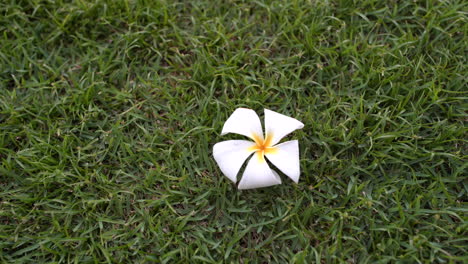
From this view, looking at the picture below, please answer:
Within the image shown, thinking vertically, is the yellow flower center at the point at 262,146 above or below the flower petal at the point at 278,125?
below

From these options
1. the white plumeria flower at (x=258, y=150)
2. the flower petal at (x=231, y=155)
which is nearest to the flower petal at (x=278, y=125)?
the white plumeria flower at (x=258, y=150)

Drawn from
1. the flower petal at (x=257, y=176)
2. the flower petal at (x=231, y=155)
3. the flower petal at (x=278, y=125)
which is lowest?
the flower petal at (x=257, y=176)

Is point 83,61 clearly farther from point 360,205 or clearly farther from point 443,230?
point 443,230

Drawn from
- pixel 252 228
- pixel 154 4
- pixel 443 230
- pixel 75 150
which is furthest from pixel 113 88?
pixel 443 230

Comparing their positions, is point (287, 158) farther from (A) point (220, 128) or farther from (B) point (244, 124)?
(A) point (220, 128)

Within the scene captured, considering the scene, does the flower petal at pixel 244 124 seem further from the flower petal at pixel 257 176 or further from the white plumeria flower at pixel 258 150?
Result: the flower petal at pixel 257 176

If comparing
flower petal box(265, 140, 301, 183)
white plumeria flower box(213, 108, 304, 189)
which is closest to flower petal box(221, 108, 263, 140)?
white plumeria flower box(213, 108, 304, 189)

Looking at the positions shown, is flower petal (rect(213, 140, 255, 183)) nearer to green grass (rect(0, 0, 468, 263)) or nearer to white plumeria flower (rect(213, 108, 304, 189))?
white plumeria flower (rect(213, 108, 304, 189))
